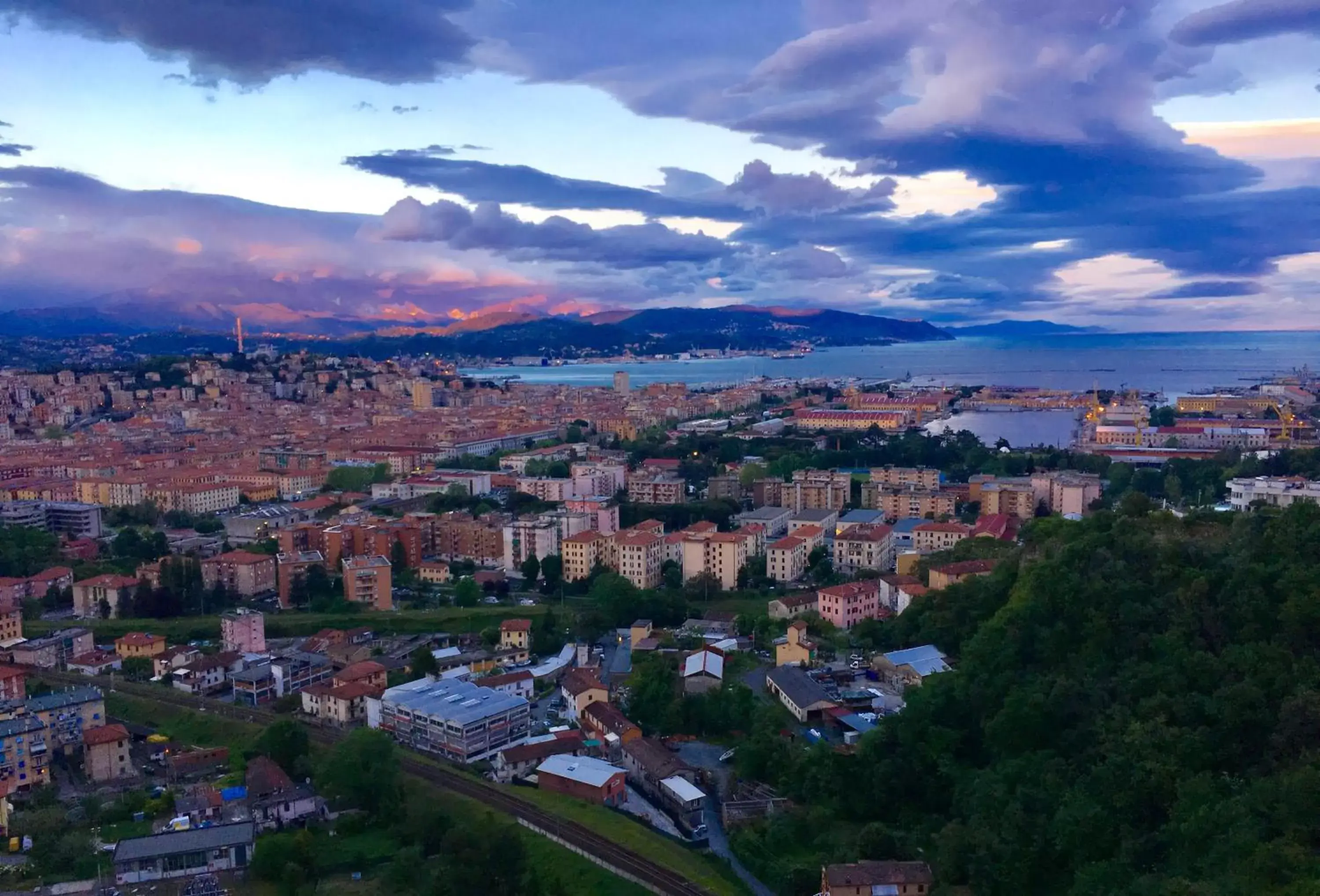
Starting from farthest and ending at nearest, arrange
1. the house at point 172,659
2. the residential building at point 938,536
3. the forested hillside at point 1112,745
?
1. the residential building at point 938,536
2. the house at point 172,659
3. the forested hillside at point 1112,745

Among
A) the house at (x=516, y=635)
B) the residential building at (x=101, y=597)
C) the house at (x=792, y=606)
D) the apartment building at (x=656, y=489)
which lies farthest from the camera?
the apartment building at (x=656, y=489)

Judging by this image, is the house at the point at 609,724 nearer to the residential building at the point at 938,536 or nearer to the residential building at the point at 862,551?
the residential building at the point at 862,551

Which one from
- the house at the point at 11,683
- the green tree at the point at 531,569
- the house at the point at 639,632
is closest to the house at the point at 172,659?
the house at the point at 11,683

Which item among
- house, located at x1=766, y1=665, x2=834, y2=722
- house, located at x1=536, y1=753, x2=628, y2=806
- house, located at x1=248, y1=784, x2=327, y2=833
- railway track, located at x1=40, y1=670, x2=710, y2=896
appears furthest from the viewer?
house, located at x1=766, y1=665, x2=834, y2=722

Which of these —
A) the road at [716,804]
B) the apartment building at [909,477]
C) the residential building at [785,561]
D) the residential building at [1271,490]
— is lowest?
the road at [716,804]

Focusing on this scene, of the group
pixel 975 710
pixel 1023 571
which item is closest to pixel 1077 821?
pixel 975 710

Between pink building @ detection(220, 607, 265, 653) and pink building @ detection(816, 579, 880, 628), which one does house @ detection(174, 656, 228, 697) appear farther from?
pink building @ detection(816, 579, 880, 628)

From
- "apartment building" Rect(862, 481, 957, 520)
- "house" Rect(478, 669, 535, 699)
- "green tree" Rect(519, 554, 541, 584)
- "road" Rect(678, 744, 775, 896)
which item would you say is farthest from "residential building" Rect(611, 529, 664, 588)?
"road" Rect(678, 744, 775, 896)
